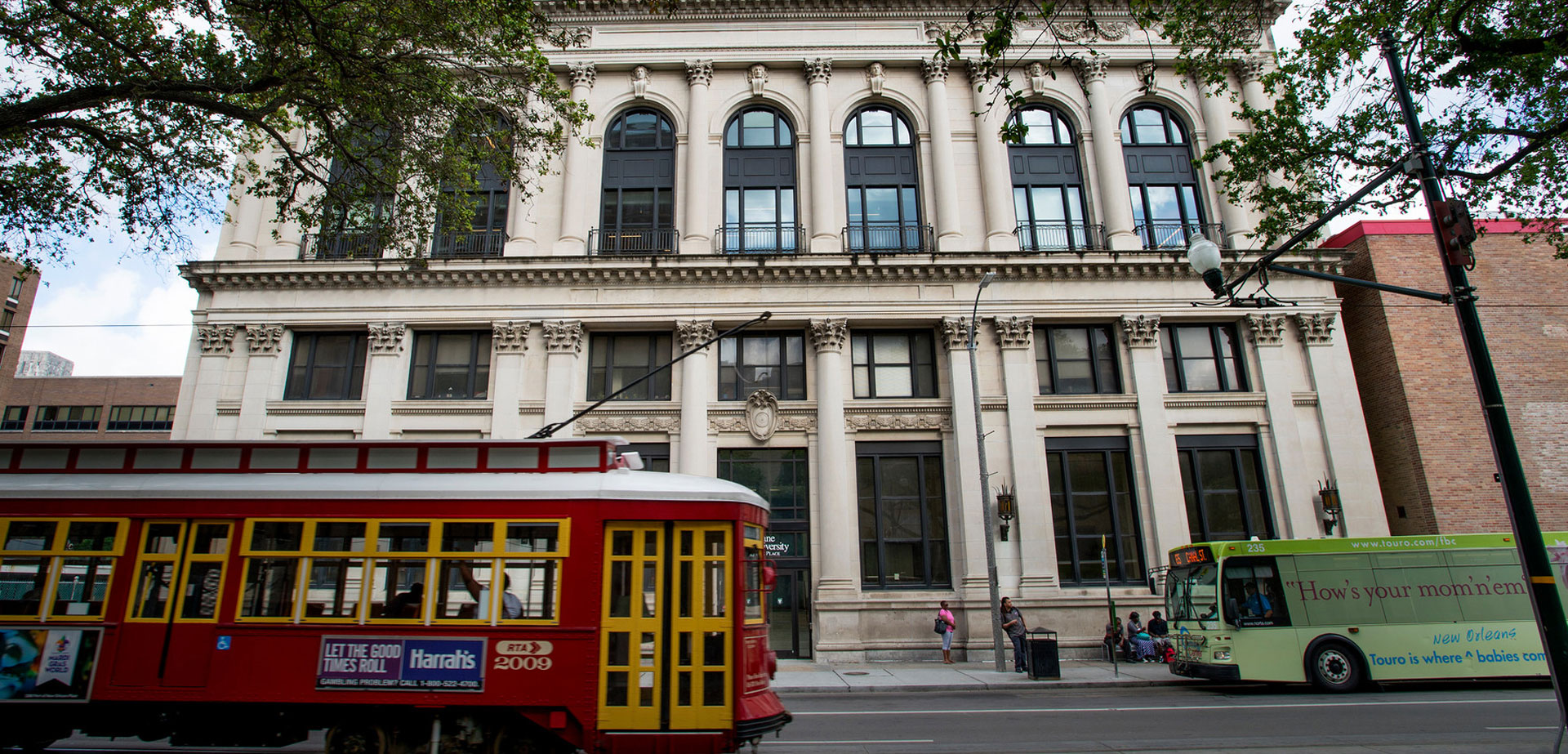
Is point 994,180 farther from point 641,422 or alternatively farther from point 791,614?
point 791,614

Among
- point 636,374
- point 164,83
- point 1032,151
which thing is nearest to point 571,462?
point 164,83

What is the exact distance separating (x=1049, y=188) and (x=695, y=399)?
13.7 m

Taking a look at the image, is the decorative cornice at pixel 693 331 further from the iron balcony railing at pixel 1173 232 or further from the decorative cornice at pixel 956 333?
the iron balcony railing at pixel 1173 232

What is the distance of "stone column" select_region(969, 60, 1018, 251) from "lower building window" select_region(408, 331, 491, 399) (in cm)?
1603

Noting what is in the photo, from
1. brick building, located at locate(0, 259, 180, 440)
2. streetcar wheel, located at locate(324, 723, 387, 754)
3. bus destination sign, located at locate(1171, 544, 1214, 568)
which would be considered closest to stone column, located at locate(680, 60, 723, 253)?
bus destination sign, located at locate(1171, 544, 1214, 568)

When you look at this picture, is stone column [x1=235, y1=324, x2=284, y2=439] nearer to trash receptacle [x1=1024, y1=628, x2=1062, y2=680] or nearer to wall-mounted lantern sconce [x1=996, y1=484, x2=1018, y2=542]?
wall-mounted lantern sconce [x1=996, y1=484, x2=1018, y2=542]

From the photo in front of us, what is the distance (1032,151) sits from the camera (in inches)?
994

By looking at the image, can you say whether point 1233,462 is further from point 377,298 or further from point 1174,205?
point 377,298

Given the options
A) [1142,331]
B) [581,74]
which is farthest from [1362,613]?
[581,74]

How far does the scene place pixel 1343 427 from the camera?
22.2 meters

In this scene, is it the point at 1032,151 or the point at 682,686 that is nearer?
the point at 682,686

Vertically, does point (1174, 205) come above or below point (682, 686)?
above

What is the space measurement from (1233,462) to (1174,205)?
28.3ft

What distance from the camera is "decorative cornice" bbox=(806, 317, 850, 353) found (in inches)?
885
